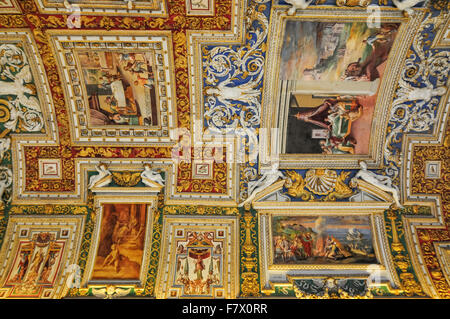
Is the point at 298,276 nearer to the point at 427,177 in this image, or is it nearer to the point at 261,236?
the point at 261,236

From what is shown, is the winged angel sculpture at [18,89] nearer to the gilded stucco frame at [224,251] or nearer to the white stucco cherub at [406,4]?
the gilded stucco frame at [224,251]

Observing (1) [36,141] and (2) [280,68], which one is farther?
(1) [36,141]

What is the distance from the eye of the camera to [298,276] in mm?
8336

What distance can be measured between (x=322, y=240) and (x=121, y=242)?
5486 millimetres

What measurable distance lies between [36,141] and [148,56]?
13.5ft

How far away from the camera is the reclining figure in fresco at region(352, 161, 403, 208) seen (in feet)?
30.4

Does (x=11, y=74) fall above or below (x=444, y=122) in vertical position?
above

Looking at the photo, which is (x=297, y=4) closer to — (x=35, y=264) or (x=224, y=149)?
(x=224, y=149)

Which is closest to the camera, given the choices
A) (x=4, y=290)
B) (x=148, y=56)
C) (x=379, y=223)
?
(x=4, y=290)

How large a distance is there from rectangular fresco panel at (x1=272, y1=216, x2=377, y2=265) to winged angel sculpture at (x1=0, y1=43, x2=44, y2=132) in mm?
7375

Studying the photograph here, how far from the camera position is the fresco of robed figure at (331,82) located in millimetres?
8234

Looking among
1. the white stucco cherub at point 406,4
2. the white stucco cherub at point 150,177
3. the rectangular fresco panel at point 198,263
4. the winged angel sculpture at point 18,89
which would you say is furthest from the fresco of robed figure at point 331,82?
the winged angel sculpture at point 18,89

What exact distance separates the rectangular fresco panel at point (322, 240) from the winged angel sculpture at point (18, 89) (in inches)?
290

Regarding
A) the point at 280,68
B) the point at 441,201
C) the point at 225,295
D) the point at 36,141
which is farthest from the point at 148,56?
the point at 441,201
